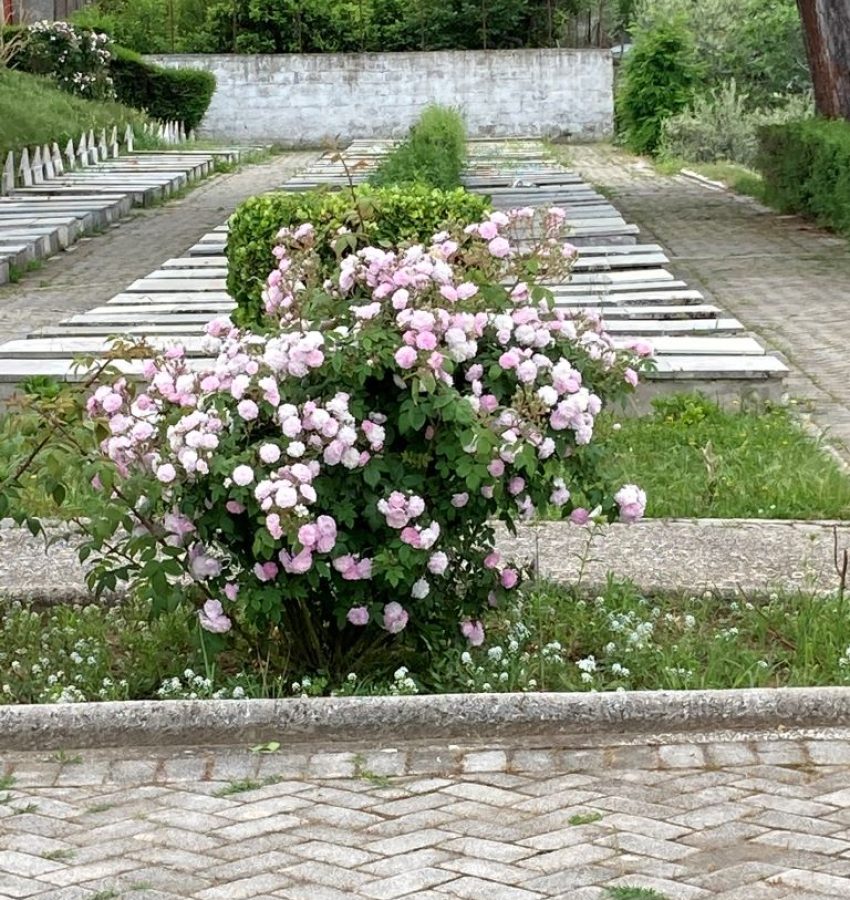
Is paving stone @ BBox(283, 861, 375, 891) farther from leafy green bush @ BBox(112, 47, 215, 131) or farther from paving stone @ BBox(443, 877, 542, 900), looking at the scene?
leafy green bush @ BBox(112, 47, 215, 131)

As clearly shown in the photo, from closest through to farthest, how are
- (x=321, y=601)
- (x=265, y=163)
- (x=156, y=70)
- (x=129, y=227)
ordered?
(x=321, y=601) < (x=129, y=227) < (x=265, y=163) < (x=156, y=70)

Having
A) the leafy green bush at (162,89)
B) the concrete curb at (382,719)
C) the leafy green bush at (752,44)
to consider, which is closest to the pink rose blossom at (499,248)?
the concrete curb at (382,719)

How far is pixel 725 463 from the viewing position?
283 inches

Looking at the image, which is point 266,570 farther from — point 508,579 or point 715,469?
point 715,469

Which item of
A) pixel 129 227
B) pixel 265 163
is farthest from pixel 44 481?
pixel 265 163

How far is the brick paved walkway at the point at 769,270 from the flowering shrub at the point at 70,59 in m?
10.7

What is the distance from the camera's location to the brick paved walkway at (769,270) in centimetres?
972

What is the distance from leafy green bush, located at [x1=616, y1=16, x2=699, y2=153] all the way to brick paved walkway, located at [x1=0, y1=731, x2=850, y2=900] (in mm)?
25731

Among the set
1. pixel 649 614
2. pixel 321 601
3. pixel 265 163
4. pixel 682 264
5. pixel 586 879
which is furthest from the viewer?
pixel 265 163

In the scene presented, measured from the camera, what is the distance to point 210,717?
4344 millimetres

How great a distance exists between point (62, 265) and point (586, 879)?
42.2 ft

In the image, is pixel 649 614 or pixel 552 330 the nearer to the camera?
pixel 552 330

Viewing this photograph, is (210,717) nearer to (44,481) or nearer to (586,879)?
(44,481)

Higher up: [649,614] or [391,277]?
[391,277]
